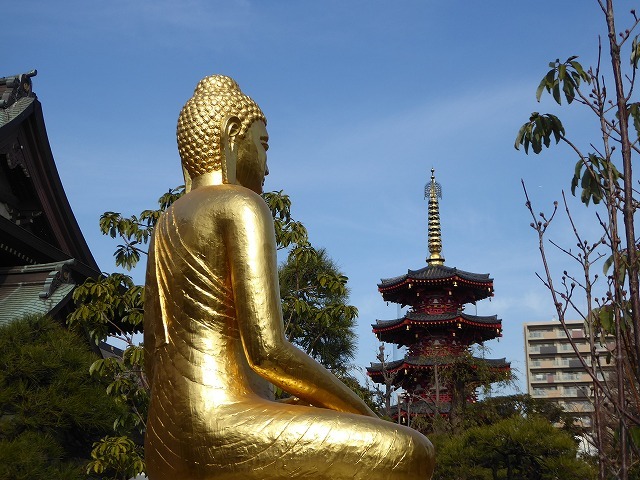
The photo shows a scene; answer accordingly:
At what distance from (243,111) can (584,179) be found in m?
1.55

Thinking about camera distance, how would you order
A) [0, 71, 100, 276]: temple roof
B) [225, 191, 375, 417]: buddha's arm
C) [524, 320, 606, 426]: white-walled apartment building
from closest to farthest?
[225, 191, 375, 417]: buddha's arm < [0, 71, 100, 276]: temple roof < [524, 320, 606, 426]: white-walled apartment building

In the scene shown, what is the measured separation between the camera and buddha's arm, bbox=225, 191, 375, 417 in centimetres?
308

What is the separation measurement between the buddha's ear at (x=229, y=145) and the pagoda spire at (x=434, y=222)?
1073 inches

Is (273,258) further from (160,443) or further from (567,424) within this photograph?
(567,424)

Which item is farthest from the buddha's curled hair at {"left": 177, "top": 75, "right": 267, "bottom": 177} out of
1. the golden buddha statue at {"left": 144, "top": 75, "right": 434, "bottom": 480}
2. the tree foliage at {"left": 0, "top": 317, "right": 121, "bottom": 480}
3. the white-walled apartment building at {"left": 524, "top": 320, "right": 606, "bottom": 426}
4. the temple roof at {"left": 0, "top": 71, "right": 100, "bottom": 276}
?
the white-walled apartment building at {"left": 524, "top": 320, "right": 606, "bottom": 426}

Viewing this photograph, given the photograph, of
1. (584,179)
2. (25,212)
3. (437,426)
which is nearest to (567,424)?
(437,426)

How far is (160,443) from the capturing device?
3.08 m

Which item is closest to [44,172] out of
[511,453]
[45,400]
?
[45,400]

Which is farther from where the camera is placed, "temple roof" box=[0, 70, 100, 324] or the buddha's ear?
"temple roof" box=[0, 70, 100, 324]

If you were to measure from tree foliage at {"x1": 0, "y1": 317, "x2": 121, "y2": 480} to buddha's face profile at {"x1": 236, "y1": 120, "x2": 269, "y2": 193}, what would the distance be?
4.39 metres

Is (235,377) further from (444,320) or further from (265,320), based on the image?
(444,320)

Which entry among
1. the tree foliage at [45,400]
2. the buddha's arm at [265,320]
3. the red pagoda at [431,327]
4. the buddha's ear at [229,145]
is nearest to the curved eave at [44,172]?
the tree foliage at [45,400]

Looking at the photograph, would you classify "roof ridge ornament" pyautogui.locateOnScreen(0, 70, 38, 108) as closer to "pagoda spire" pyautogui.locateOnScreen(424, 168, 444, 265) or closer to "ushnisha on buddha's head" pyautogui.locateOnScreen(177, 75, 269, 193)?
"ushnisha on buddha's head" pyautogui.locateOnScreen(177, 75, 269, 193)

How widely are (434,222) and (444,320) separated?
19.0 feet
